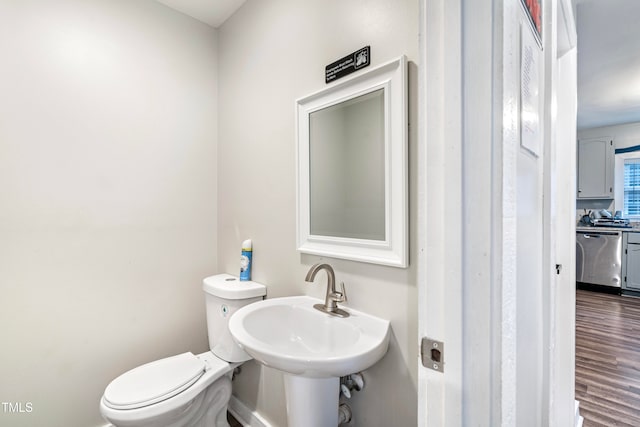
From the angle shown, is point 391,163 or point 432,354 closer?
point 432,354

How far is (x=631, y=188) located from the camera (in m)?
4.48

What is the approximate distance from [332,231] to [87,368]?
1.43 m

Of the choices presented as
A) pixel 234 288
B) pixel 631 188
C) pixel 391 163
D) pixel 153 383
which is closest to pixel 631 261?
pixel 631 188

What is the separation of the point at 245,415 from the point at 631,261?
4995mm

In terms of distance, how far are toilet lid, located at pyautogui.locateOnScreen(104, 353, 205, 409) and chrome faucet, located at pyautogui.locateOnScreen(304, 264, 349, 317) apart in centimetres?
75

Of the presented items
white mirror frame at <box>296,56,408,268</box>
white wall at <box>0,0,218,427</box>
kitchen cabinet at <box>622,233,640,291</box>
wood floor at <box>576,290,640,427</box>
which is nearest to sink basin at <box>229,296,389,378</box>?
white mirror frame at <box>296,56,408,268</box>

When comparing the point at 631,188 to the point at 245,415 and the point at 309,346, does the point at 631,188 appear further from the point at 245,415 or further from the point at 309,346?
the point at 245,415

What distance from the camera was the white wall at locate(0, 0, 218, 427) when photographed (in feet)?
4.41

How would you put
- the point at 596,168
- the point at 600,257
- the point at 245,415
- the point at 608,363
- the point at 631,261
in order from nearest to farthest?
the point at 245,415
the point at 608,363
the point at 631,261
the point at 600,257
the point at 596,168

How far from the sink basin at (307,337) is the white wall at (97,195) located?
2.77ft

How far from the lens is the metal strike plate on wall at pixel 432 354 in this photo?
0.53m

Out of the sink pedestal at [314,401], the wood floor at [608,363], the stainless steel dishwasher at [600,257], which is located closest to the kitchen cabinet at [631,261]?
the stainless steel dishwasher at [600,257]

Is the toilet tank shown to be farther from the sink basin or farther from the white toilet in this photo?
the sink basin

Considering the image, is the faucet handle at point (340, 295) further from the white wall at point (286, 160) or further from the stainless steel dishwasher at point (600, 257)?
the stainless steel dishwasher at point (600, 257)
